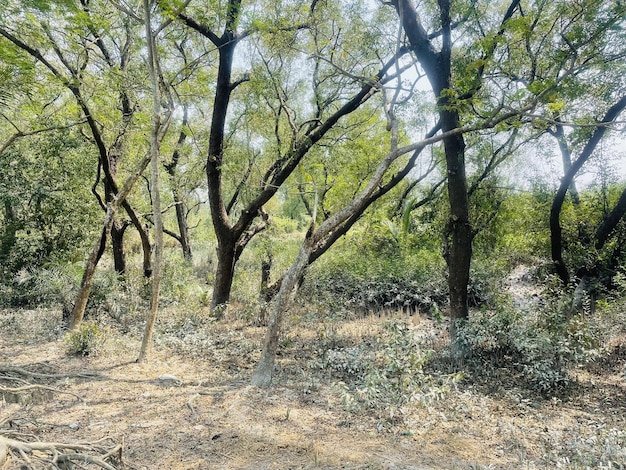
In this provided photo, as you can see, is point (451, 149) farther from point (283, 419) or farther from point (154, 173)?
point (283, 419)

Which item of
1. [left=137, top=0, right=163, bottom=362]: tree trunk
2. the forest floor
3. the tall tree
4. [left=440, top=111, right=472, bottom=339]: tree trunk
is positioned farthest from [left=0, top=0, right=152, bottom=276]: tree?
[left=440, top=111, right=472, bottom=339]: tree trunk

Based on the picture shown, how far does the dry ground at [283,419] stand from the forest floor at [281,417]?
2 cm

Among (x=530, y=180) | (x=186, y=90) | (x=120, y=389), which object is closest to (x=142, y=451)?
(x=120, y=389)

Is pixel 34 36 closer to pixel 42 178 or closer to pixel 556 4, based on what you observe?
pixel 42 178

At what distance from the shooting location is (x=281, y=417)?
4102 millimetres

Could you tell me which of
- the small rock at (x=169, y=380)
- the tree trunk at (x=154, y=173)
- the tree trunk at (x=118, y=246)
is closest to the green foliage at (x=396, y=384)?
the small rock at (x=169, y=380)

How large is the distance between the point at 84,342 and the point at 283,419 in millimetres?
3711

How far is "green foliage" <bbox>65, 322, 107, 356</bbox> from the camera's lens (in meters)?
5.93

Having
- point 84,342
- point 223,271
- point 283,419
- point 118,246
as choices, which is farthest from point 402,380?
point 118,246

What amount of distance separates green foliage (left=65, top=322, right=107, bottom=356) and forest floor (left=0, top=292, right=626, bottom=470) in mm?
153

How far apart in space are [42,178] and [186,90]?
5.16 m

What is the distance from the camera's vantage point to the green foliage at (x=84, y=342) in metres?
A: 5.93

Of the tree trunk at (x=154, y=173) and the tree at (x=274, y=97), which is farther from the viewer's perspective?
the tree at (x=274, y=97)

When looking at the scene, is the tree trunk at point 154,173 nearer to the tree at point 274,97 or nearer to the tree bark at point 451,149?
the tree at point 274,97
